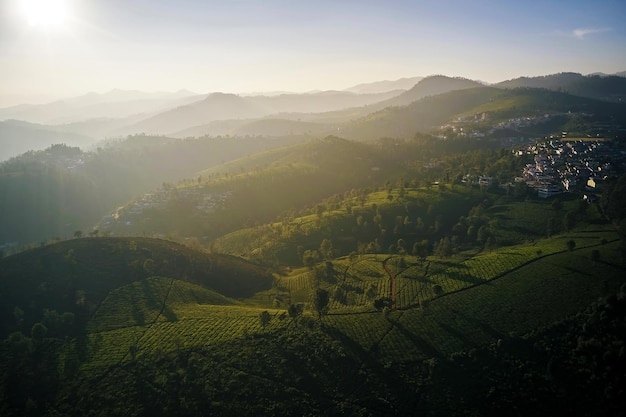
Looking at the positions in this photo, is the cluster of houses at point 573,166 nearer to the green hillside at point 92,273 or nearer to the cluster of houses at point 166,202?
the green hillside at point 92,273

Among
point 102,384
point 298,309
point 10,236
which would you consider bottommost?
Answer: point 10,236

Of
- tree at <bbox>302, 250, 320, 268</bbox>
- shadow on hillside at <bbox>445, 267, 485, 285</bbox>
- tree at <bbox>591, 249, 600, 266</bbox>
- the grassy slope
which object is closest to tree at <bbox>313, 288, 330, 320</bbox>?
the grassy slope

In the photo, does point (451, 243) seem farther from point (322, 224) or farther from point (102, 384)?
point (102, 384)

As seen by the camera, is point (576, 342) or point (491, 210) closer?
point (576, 342)

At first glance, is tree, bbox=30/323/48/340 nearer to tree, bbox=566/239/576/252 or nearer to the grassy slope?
the grassy slope

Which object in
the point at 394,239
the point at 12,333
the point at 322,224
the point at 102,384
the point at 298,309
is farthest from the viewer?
the point at 322,224

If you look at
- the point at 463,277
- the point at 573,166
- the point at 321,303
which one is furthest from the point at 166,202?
the point at 573,166

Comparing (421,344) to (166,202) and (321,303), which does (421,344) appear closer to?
(321,303)

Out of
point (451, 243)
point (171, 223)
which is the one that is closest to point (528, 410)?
Result: point (451, 243)
